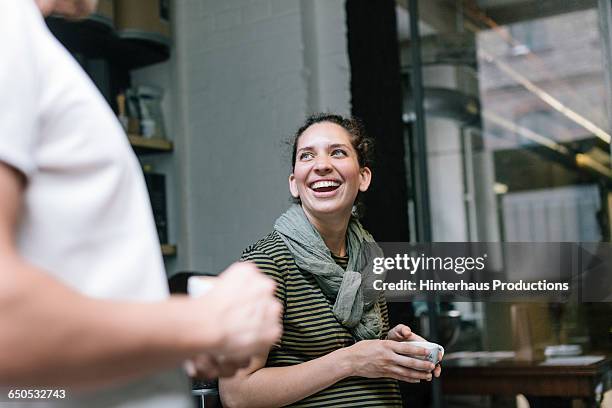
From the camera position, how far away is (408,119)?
3.70 m

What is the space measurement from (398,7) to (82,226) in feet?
10.7

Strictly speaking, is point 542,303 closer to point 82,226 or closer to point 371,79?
point 371,79

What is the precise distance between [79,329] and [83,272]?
11 centimetres

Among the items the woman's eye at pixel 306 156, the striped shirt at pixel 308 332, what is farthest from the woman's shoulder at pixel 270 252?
the woman's eye at pixel 306 156

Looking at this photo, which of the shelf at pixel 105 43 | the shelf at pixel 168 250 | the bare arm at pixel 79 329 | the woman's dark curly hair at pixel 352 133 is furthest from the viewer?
the shelf at pixel 168 250

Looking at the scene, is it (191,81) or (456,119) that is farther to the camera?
(456,119)

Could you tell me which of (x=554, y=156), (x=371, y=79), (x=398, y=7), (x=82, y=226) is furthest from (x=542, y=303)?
(x=82, y=226)

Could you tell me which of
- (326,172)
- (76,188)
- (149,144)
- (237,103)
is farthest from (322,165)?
(149,144)

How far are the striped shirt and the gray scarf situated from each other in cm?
2

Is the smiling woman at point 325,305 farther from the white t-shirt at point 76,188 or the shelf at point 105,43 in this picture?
the shelf at point 105,43

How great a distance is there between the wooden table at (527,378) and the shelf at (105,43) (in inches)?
84.3

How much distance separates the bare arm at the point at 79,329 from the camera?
18.9 inches

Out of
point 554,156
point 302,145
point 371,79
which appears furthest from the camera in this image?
point 554,156

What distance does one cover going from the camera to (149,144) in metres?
3.57
